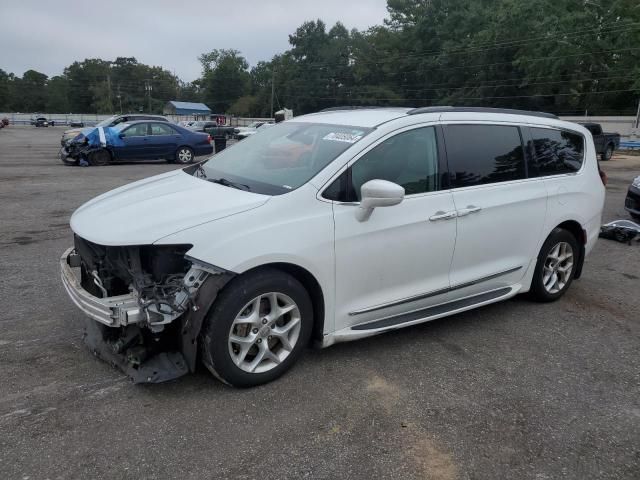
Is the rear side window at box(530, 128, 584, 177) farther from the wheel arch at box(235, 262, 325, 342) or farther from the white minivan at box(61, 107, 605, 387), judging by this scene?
the wheel arch at box(235, 262, 325, 342)

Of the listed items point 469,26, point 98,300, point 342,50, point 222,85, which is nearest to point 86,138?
point 98,300

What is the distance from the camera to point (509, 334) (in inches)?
170

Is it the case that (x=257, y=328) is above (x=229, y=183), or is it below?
below

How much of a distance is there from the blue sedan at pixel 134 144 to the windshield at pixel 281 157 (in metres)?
13.3

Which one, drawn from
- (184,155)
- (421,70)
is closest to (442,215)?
(184,155)

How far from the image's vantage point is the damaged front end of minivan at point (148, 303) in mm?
2998

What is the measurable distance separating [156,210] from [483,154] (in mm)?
2606

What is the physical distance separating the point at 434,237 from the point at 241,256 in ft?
5.01

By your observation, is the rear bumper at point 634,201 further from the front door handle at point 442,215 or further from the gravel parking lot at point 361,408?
the front door handle at point 442,215

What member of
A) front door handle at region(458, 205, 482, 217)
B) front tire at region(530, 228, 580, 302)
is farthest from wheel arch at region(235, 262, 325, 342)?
front tire at region(530, 228, 580, 302)

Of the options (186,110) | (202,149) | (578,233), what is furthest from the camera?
(186,110)

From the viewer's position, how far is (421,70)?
71125 mm

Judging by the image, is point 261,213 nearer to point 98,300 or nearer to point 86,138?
point 98,300

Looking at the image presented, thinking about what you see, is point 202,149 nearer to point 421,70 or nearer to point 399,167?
point 399,167
